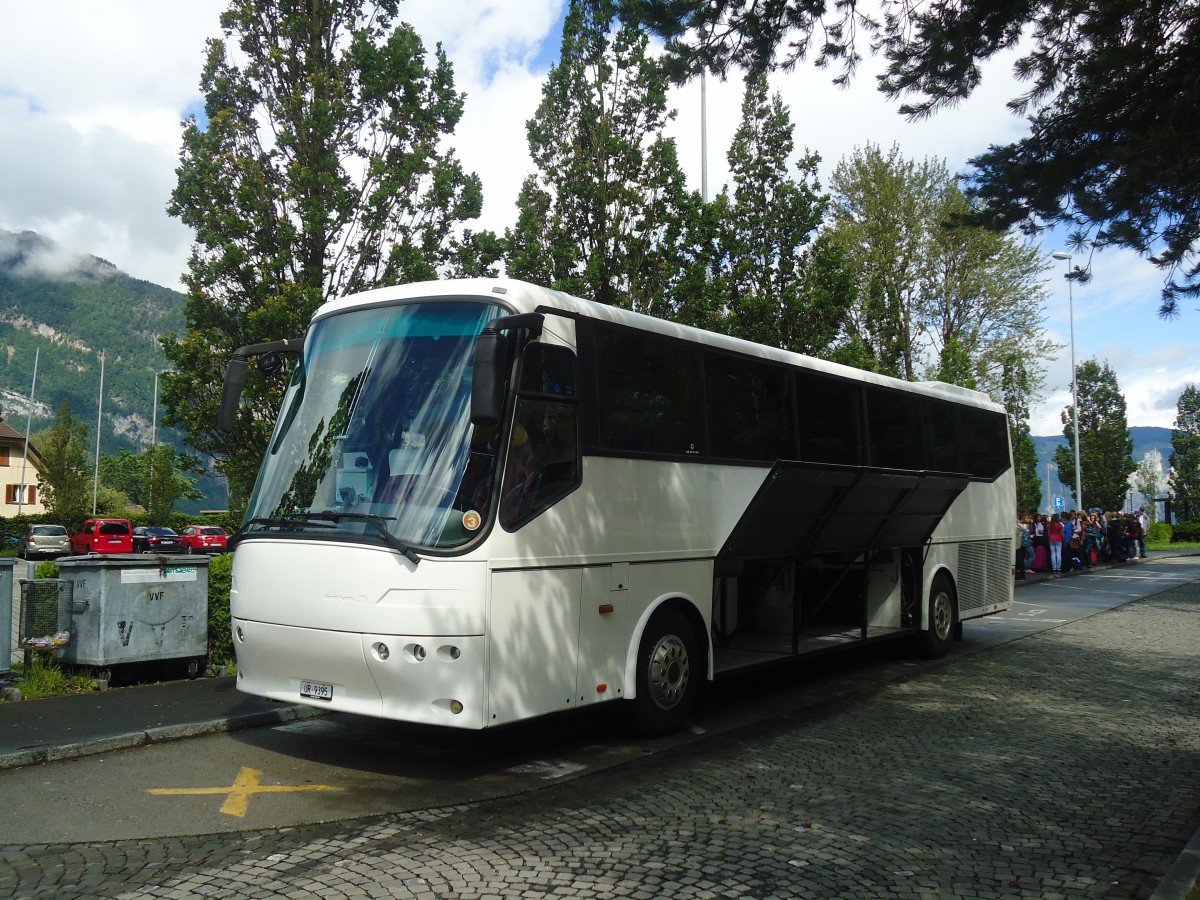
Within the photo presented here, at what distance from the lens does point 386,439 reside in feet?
22.2

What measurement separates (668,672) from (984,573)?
8.04 meters

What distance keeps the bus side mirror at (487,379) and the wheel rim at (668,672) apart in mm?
2752

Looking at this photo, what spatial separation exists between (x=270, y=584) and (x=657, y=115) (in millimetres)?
14169

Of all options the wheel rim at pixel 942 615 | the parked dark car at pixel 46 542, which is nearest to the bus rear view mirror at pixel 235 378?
the wheel rim at pixel 942 615

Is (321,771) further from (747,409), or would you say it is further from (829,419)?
(829,419)

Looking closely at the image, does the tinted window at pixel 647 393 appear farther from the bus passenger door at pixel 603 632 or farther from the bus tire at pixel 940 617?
the bus tire at pixel 940 617

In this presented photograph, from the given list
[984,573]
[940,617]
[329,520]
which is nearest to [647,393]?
[329,520]

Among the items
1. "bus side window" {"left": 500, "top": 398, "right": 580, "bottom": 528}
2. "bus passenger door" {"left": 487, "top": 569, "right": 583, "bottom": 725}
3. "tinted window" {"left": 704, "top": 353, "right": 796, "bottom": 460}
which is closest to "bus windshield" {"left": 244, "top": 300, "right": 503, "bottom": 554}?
"bus side window" {"left": 500, "top": 398, "right": 580, "bottom": 528}

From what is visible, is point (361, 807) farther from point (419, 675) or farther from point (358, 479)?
point (358, 479)

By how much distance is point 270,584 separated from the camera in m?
6.93

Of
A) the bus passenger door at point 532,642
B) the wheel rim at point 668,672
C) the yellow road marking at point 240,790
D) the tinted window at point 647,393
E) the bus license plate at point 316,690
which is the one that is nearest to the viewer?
the yellow road marking at point 240,790

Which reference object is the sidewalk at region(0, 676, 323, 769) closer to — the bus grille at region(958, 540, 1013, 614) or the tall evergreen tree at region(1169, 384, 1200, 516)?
the bus grille at region(958, 540, 1013, 614)

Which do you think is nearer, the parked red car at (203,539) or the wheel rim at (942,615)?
the wheel rim at (942,615)

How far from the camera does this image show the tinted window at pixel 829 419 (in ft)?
34.4
